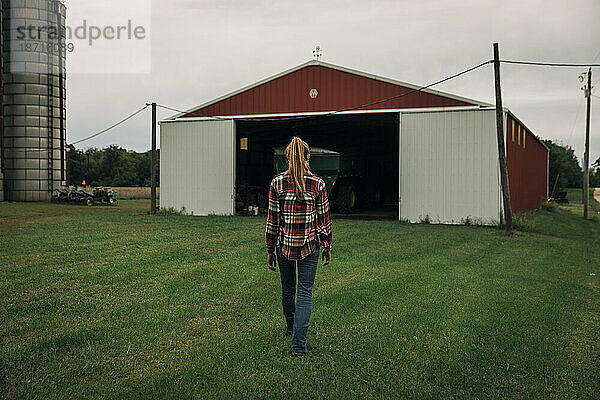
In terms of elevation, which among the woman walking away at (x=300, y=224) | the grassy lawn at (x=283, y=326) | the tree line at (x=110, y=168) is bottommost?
the grassy lawn at (x=283, y=326)

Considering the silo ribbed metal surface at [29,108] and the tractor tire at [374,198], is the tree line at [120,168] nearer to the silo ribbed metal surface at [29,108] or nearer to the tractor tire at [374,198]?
the silo ribbed metal surface at [29,108]

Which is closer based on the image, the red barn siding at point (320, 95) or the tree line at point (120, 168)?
the red barn siding at point (320, 95)

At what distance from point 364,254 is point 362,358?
6.05m

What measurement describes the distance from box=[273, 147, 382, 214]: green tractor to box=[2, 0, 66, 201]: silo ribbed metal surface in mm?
18440

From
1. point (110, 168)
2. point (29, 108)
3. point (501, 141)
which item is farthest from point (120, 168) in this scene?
point (501, 141)

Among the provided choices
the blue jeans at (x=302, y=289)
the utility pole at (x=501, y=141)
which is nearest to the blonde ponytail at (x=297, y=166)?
the blue jeans at (x=302, y=289)

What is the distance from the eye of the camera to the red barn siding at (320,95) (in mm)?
18797

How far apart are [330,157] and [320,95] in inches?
116

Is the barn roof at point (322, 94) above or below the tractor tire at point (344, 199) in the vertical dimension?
above

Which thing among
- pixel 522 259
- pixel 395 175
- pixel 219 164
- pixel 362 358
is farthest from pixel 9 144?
pixel 362 358

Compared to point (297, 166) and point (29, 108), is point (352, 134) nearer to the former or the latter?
point (29, 108)

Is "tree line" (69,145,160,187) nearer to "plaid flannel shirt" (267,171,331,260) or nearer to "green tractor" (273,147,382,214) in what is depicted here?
"green tractor" (273,147,382,214)

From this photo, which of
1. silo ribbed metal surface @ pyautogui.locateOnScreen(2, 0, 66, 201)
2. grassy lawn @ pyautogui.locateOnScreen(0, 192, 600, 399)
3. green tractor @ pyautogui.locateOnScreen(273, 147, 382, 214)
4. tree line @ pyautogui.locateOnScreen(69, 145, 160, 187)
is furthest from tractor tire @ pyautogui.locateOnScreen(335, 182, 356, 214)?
tree line @ pyautogui.locateOnScreen(69, 145, 160, 187)

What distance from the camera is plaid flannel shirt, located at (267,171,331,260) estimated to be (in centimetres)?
491
